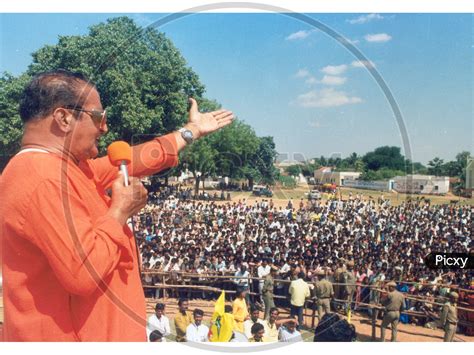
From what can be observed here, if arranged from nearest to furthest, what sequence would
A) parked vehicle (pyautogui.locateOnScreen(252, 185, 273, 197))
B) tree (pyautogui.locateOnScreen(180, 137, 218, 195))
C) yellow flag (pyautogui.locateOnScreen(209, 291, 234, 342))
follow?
yellow flag (pyautogui.locateOnScreen(209, 291, 234, 342)) → tree (pyautogui.locateOnScreen(180, 137, 218, 195)) → parked vehicle (pyautogui.locateOnScreen(252, 185, 273, 197))

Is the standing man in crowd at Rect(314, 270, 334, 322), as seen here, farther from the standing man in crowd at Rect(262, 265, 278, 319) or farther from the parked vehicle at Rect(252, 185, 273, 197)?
the parked vehicle at Rect(252, 185, 273, 197)

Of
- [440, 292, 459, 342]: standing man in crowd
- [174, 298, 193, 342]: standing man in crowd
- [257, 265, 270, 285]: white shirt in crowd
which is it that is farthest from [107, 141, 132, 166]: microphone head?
[257, 265, 270, 285]: white shirt in crowd

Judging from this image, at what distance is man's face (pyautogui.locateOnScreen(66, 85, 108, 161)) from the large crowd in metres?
3.02

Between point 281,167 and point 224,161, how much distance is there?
1.76 feet

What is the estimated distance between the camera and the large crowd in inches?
192

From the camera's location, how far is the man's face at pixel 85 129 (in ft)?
3.19

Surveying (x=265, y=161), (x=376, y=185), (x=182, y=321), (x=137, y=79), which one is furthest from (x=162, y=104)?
(x=376, y=185)

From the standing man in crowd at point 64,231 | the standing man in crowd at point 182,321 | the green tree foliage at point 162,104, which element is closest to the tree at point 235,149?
the green tree foliage at point 162,104

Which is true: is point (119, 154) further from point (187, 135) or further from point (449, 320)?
point (449, 320)

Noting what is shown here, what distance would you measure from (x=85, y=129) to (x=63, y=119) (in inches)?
2.1

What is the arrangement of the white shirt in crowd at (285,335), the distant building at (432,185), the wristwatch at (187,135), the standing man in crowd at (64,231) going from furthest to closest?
the distant building at (432,185) < the white shirt in crowd at (285,335) < the wristwatch at (187,135) < the standing man in crowd at (64,231)

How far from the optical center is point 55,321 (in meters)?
0.97

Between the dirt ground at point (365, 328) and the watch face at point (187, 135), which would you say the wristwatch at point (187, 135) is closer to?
the watch face at point (187, 135)
